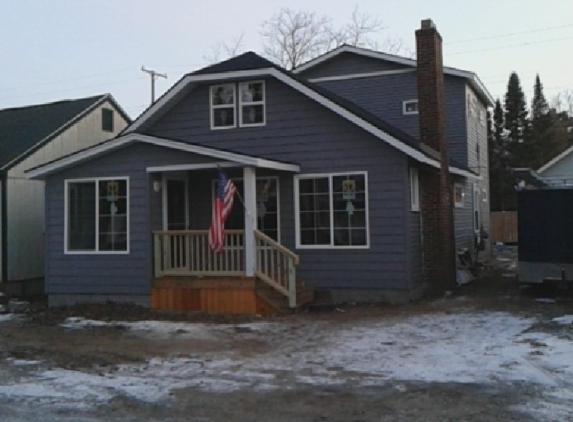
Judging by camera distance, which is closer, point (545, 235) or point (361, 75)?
point (545, 235)

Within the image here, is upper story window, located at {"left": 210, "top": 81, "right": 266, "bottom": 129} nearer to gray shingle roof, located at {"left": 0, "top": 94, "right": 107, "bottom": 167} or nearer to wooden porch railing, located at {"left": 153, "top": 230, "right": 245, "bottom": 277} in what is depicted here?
wooden porch railing, located at {"left": 153, "top": 230, "right": 245, "bottom": 277}

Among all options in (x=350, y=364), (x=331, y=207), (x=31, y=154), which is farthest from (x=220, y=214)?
(x=31, y=154)

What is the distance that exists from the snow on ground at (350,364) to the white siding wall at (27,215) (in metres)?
8.37

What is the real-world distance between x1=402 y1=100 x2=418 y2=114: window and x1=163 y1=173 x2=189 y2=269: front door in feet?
28.5

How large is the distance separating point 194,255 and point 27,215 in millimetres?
6799

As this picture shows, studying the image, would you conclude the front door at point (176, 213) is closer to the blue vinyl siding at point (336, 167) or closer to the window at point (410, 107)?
the blue vinyl siding at point (336, 167)

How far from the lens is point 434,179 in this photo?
15.8 m

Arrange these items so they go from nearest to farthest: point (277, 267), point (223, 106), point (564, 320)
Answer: point (564, 320) → point (277, 267) → point (223, 106)

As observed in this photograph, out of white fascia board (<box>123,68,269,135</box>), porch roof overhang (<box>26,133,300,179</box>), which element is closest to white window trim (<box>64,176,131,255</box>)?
porch roof overhang (<box>26,133,300,179</box>)

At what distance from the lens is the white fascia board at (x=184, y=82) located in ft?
49.9

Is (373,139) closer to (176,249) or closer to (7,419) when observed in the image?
(176,249)

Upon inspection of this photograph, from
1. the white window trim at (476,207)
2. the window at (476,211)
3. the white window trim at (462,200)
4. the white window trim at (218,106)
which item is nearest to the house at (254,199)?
the white window trim at (218,106)

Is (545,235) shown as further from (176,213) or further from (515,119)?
(515,119)

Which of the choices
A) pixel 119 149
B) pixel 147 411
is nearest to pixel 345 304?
pixel 119 149
